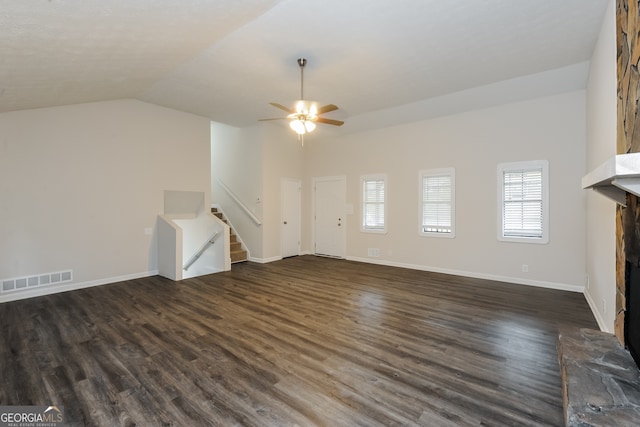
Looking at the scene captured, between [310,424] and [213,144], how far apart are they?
788 cm

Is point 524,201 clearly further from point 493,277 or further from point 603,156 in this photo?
point 603,156

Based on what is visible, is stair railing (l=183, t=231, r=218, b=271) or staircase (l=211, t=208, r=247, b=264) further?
staircase (l=211, t=208, r=247, b=264)

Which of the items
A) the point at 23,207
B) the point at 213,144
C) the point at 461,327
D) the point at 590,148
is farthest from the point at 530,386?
the point at 213,144

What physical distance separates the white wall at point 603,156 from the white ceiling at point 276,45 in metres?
0.32

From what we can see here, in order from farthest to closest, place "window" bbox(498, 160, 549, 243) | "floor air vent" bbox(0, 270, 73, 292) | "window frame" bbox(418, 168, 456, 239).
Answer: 1. "window frame" bbox(418, 168, 456, 239)
2. "window" bbox(498, 160, 549, 243)
3. "floor air vent" bbox(0, 270, 73, 292)

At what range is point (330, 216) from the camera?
7.64 metres

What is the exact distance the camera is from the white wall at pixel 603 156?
269cm

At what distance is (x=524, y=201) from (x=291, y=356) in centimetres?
470

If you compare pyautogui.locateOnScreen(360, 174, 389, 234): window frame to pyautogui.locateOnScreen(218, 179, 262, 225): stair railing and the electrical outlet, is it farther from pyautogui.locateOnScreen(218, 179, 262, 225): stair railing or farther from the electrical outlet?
pyautogui.locateOnScreen(218, 179, 262, 225): stair railing

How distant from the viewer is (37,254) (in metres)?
4.40

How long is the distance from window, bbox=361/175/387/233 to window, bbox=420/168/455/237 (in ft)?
2.95

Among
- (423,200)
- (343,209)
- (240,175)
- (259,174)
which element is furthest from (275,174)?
(423,200)

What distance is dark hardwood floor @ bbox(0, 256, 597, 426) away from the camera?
1.90 m

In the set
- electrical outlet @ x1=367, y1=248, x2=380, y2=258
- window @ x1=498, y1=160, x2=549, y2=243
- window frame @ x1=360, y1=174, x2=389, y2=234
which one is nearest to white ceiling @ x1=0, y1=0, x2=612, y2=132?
window @ x1=498, y1=160, x2=549, y2=243
